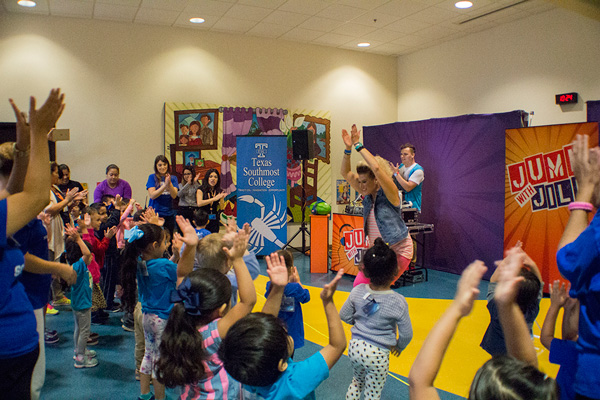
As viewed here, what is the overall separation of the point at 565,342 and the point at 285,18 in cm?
669

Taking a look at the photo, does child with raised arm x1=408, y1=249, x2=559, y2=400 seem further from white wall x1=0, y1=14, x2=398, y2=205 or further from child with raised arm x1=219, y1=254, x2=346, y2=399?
white wall x1=0, y1=14, x2=398, y2=205

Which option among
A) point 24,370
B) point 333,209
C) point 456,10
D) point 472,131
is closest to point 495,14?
point 456,10

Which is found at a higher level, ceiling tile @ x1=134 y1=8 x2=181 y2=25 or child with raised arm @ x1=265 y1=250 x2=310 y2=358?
ceiling tile @ x1=134 y1=8 x2=181 y2=25

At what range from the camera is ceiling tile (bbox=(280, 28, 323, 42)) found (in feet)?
26.0

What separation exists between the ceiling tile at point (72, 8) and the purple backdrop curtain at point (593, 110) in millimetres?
6767

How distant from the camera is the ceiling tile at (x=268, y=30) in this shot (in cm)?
762

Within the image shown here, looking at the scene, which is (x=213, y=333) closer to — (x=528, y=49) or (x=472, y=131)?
(x=472, y=131)

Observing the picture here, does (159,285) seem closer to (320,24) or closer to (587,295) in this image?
(587,295)

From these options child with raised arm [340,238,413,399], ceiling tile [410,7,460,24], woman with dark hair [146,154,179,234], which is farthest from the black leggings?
ceiling tile [410,7,460,24]

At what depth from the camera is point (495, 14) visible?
6980mm

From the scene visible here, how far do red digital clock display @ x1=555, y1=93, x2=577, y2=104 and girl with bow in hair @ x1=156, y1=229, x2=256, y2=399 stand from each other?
6271mm

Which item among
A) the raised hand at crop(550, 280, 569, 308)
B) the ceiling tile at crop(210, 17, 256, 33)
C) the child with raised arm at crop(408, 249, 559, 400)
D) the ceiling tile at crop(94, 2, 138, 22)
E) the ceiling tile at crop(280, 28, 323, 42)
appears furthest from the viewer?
the ceiling tile at crop(280, 28, 323, 42)

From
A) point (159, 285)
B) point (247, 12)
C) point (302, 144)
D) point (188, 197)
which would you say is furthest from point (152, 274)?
point (247, 12)

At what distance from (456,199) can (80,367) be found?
533 centimetres
